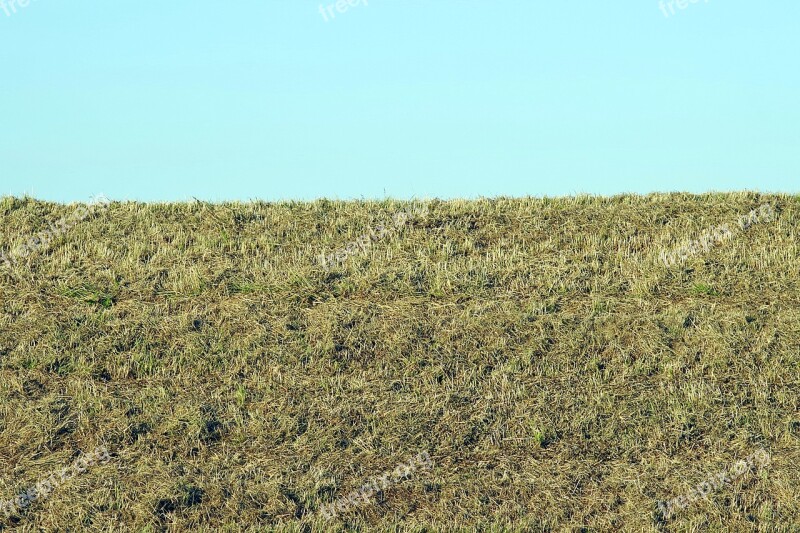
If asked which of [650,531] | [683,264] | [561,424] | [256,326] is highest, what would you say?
[683,264]

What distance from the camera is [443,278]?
1361 centimetres

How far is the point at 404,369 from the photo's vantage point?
454 inches

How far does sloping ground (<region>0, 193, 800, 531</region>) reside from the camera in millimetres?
9445

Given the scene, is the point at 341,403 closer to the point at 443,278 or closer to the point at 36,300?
the point at 443,278

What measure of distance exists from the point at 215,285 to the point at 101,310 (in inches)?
65.2

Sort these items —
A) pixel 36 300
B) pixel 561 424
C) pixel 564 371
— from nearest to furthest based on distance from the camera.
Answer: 1. pixel 561 424
2. pixel 564 371
3. pixel 36 300

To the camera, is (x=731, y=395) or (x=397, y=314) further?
(x=397, y=314)

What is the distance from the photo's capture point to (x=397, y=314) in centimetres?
1271

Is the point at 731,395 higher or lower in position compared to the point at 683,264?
lower

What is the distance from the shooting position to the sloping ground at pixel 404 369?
9.45 meters

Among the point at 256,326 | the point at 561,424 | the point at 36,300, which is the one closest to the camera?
the point at 561,424

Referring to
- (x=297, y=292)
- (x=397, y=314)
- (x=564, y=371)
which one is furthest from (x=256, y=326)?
(x=564, y=371)

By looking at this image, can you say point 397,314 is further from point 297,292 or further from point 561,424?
point 561,424

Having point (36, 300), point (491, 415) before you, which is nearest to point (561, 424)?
point (491, 415)
